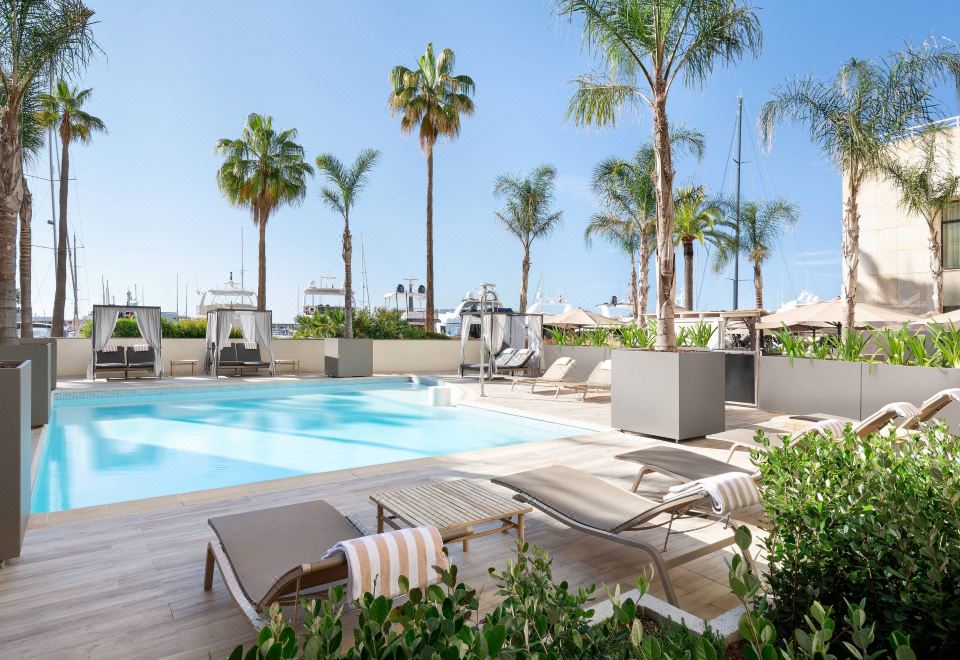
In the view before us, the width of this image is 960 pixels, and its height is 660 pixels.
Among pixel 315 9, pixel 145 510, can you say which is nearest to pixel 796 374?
pixel 145 510

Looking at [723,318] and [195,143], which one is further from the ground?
[195,143]

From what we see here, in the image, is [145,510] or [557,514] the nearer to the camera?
[557,514]

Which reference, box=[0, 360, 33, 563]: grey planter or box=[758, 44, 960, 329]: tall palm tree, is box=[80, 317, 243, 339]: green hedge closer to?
box=[0, 360, 33, 563]: grey planter

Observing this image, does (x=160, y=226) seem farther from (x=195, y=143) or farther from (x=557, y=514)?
(x=557, y=514)

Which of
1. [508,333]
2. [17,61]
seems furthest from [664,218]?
[508,333]

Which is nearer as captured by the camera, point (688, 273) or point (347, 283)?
point (347, 283)

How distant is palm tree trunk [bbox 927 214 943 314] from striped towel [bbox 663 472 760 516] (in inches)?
618

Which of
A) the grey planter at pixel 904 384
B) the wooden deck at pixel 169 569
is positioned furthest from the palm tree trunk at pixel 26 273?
the grey planter at pixel 904 384

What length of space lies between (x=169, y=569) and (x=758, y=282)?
30.1 m

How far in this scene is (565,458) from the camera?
17.7 feet

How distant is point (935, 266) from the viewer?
1492 centimetres

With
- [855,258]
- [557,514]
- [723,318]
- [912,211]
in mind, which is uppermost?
[912,211]

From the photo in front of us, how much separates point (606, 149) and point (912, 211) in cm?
921

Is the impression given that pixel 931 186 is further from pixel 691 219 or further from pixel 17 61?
pixel 17 61
